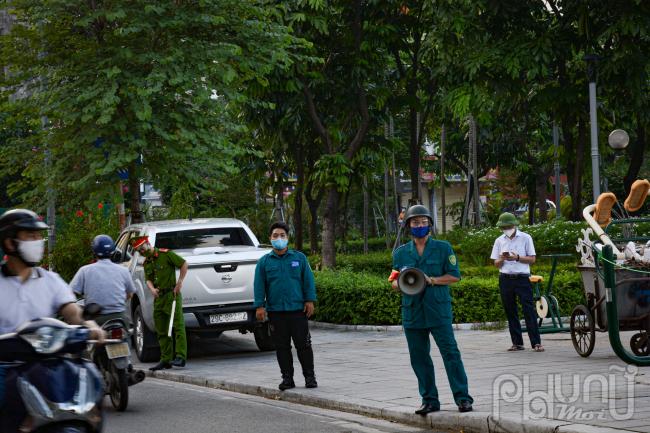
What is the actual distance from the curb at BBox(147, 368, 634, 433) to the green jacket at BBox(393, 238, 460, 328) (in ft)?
2.66

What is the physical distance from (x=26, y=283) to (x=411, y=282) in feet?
12.9

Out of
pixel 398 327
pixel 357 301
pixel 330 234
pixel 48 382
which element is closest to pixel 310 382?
pixel 48 382

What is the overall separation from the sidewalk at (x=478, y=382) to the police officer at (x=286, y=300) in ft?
1.05

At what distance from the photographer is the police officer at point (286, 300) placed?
484 inches

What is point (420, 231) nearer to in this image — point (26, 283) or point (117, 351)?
point (117, 351)

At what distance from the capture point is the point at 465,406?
966 centimetres

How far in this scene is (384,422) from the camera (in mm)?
10203

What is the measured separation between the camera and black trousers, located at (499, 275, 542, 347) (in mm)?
14914

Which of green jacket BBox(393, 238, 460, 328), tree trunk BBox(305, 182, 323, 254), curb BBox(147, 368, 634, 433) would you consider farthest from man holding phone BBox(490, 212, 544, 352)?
tree trunk BBox(305, 182, 323, 254)

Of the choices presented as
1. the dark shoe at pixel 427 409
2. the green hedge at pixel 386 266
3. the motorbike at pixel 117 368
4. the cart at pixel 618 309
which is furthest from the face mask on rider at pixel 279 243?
the green hedge at pixel 386 266

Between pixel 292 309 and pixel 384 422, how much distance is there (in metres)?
2.42

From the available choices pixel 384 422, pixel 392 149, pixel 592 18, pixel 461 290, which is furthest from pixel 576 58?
pixel 384 422

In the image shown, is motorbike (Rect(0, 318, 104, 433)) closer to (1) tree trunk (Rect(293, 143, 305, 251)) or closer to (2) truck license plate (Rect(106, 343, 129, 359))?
(2) truck license plate (Rect(106, 343, 129, 359))

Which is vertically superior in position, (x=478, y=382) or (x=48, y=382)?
(x=48, y=382)
